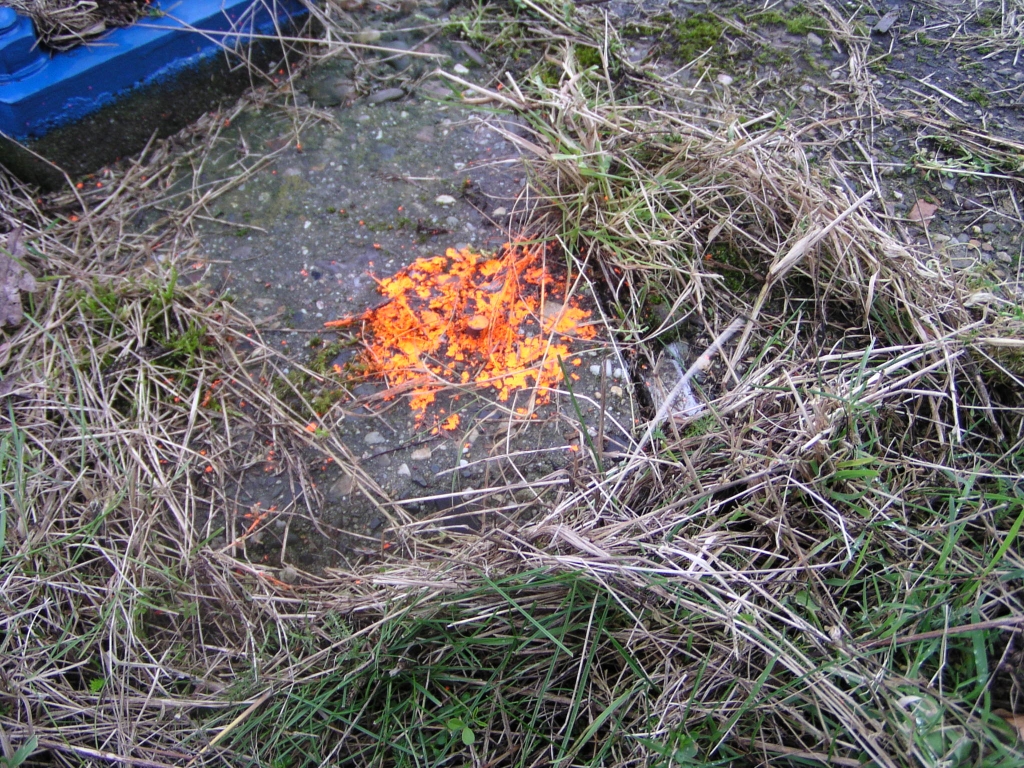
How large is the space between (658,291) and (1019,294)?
1.06 meters

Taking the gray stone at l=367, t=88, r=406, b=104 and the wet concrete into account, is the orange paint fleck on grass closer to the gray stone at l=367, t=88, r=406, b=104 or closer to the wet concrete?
the wet concrete

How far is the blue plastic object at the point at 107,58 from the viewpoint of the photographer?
2119 millimetres

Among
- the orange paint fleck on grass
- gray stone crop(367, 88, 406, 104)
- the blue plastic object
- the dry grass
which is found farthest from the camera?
gray stone crop(367, 88, 406, 104)

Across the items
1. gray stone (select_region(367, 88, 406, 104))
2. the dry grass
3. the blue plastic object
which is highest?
the blue plastic object

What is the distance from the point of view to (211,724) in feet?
5.11

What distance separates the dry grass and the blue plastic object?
0.36 metres

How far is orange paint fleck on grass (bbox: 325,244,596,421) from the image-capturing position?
1976mm

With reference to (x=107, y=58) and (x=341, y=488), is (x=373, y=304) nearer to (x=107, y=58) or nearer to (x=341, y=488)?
(x=341, y=488)

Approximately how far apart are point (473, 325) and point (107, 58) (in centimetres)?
147

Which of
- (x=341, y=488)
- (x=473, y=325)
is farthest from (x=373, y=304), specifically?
(x=341, y=488)

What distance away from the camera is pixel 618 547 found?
1588 millimetres

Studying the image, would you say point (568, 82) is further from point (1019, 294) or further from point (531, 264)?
point (1019, 294)

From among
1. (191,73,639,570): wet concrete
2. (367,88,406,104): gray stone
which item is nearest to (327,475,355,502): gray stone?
(191,73,639,570): wet concrete

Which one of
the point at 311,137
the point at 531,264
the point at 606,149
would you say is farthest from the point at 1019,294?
the point at 311,137
